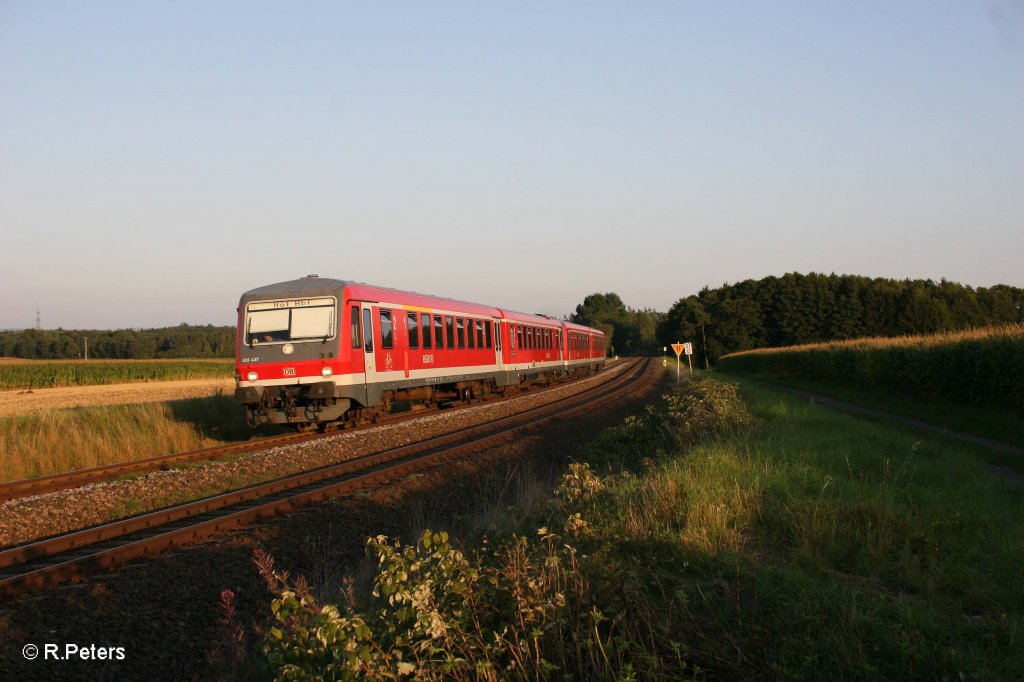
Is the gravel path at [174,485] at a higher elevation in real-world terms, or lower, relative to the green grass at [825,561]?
lower

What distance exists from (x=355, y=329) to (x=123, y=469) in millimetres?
5487

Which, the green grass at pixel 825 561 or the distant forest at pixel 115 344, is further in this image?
the distant forest at pixel 115 344

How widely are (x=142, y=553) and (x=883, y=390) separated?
26652mm

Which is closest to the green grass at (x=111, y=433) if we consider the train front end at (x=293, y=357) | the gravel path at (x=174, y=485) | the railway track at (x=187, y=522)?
the train front end at (x=293, y=357)

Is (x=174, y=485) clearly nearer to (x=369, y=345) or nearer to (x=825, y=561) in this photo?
(x=369, y=345)

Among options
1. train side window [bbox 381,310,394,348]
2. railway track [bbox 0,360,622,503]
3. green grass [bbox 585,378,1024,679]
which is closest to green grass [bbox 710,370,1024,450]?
green grass [bbox 585,378,1024,679]

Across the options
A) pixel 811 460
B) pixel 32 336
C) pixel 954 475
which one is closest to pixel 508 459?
pixel 811 460

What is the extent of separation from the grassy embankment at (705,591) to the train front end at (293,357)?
9.32 m

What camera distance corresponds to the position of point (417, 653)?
3521mm

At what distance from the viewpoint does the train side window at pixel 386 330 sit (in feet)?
58.7

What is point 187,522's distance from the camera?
8.61 meters

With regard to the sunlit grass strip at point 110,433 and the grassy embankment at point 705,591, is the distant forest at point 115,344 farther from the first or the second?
the grassy embankment at point 705,591

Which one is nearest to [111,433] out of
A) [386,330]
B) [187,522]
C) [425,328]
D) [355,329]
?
[355,329]

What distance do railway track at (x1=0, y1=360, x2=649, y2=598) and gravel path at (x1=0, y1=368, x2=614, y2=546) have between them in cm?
76
